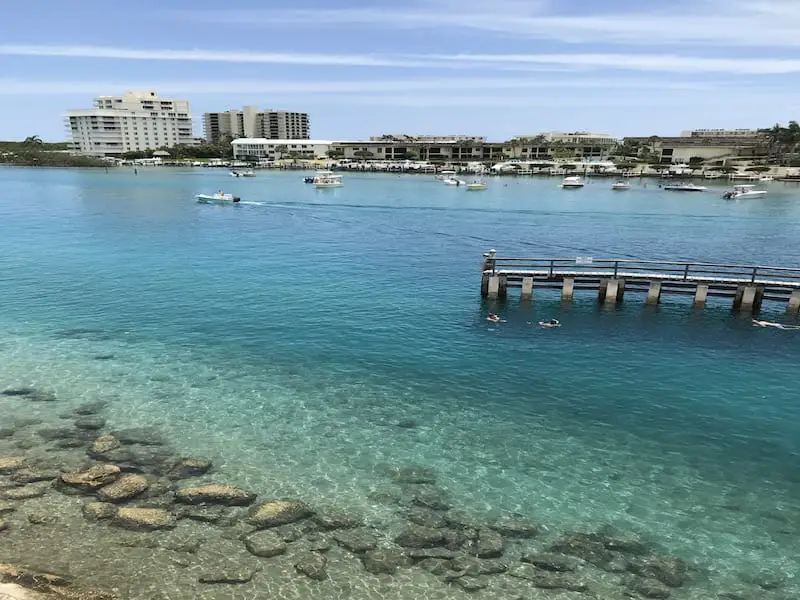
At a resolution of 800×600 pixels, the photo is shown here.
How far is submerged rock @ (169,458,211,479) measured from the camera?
659 inches

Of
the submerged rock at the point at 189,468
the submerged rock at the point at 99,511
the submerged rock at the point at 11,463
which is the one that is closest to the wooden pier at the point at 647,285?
the submerged rock at the point at 189,468

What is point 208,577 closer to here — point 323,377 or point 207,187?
point 323,377

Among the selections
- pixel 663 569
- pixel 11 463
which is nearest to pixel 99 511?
pixel 11 463

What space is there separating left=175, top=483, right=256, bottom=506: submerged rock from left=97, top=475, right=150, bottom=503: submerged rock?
44.6 inches

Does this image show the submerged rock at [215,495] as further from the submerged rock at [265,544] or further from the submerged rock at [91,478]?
the submerged rock at [91,478]

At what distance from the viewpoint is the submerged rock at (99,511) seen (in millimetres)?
14594

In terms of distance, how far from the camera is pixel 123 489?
1566 cm

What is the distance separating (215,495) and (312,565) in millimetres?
4029

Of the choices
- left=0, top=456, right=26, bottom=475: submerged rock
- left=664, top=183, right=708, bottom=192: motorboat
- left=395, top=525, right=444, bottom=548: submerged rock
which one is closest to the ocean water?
left=395, top=525, right=444, bottom=548: submerged rock

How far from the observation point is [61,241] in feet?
Answer: 190

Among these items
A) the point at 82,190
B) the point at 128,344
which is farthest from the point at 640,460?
the point at 82,190

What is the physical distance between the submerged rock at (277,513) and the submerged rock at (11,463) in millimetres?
7995

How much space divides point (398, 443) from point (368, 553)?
547 centimetres

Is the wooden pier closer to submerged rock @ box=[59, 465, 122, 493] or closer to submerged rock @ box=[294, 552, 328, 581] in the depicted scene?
submerged rock @ box=[294, 552, 328, 581]
